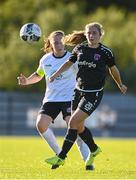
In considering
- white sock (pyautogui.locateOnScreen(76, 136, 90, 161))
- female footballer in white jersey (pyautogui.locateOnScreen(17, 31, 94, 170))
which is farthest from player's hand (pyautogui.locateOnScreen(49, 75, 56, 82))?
white sock (pyautogui.locateOnScreen(76, 136, 90, 161))

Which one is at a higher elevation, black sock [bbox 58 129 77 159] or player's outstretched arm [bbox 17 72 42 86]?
player's outstretched arm [bbox 17 72 42 86]

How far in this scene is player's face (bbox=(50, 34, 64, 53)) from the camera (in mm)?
13914

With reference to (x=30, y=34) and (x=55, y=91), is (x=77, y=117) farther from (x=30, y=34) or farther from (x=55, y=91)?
(x=30, y=34)

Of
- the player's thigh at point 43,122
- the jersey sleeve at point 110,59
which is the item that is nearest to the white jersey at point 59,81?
the player's thigh at point 43,122

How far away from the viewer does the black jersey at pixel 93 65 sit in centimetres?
1307

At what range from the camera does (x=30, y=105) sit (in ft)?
134

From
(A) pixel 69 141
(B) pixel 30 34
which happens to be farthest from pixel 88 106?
(B) pixel 30 34

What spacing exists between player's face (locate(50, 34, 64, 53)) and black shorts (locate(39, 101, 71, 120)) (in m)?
0.85

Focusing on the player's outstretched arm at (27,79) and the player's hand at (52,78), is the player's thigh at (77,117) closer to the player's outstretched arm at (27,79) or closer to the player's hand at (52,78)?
the player's hand at (52,78)

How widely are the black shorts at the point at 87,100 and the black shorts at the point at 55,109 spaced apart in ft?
2.40

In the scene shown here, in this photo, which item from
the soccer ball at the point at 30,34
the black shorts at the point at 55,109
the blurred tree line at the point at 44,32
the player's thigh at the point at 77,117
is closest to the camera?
the player's thigh at the point at 77,117

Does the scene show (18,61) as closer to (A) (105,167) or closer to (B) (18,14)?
(B) (18,14)

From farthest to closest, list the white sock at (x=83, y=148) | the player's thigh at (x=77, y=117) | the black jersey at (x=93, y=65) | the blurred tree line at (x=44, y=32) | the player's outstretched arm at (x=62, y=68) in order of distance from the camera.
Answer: the blurred tree line at (x=44, y=32)
the white sock at (x=83, y=148)
the player's outstretched arm at (x=62, y=68)
the black jersey at (x=93, y=65)
the player's thigh at (x=77, y=117)

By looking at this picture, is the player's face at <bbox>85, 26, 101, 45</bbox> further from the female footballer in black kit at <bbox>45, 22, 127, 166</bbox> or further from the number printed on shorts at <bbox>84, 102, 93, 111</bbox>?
the number printed on shorts at <bbox>84, 102, 93, 111</bbox>
